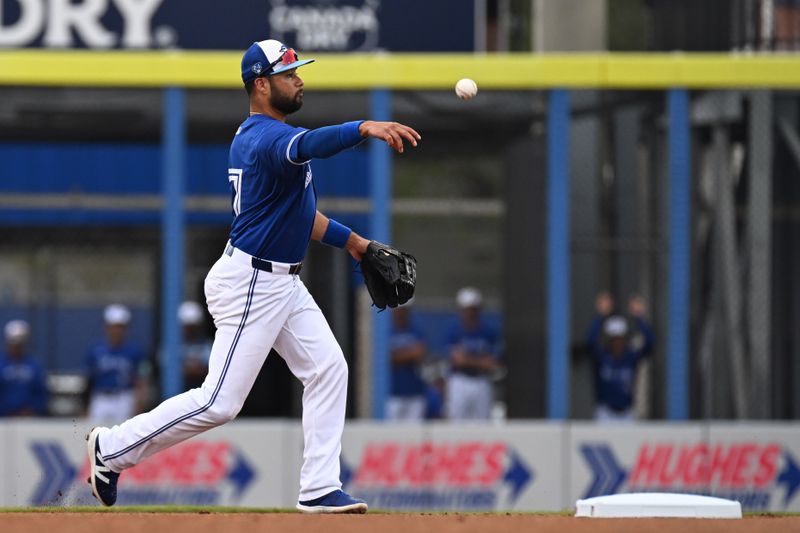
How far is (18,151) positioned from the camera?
1728cm

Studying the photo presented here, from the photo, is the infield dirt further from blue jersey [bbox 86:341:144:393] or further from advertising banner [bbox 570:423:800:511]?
blue jersey [bbox 86:341:144:393]

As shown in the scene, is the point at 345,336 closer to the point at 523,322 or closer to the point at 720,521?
the point at 523,322

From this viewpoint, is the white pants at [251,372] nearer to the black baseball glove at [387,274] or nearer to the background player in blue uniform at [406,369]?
the black baseball glove at [387,274]

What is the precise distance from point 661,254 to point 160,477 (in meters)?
4.44

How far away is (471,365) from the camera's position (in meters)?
15.1

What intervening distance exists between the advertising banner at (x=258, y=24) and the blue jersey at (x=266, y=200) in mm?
8209

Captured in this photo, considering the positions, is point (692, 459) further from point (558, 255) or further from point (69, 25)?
point (69, 25)

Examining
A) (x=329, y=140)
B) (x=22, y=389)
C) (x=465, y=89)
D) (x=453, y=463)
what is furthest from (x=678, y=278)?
(x=329, y=140)

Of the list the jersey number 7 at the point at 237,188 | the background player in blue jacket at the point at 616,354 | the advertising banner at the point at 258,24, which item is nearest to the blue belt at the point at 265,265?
the jersey number 7 at the point at 237,188

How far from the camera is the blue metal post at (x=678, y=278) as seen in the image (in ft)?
43.8

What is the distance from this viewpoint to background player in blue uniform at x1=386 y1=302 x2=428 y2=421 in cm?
1519

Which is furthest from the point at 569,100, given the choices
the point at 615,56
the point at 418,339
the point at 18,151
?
the point at 18,151

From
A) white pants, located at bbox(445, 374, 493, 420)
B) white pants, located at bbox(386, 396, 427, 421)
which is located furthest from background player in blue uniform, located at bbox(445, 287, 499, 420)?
white pants, located at bbox(386, 396, 427, 421)

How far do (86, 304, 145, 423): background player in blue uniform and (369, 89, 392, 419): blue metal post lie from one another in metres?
2.63
